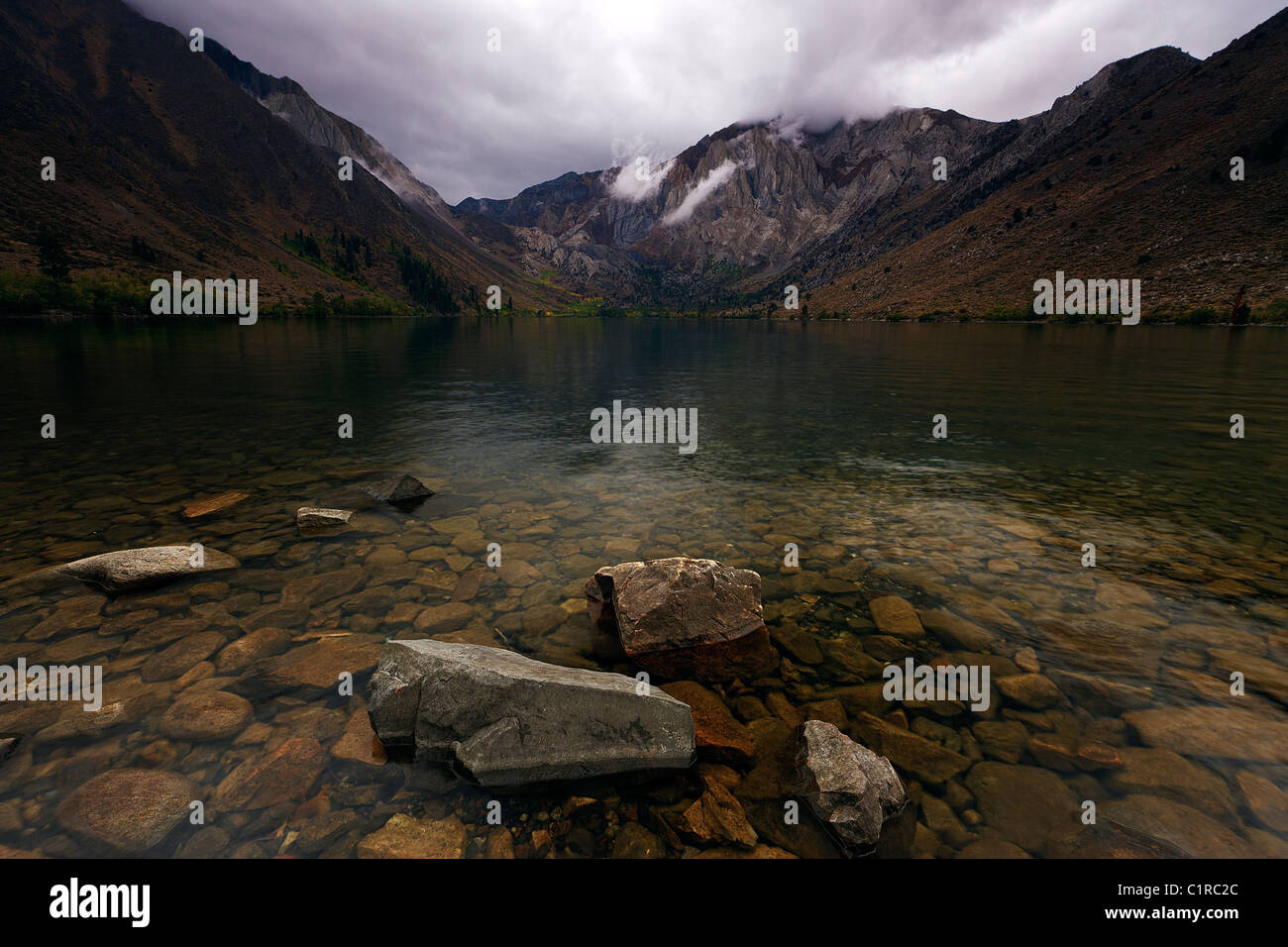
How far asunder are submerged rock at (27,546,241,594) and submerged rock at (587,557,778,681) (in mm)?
8671

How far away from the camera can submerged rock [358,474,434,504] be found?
50.5 feet

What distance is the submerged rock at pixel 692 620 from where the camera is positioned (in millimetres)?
8406

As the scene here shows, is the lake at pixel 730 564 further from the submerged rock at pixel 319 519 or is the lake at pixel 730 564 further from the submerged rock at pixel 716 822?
the submerged rock at pixel 319 519

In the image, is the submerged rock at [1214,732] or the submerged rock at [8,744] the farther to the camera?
the submerged rock at [1214,732]

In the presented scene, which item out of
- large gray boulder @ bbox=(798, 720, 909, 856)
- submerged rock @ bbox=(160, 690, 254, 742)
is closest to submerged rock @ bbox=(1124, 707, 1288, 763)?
large gray boulder @ bbox=(798, 720, 909, 856)

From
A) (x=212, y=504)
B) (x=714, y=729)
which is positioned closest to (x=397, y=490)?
(x=212, y=504)

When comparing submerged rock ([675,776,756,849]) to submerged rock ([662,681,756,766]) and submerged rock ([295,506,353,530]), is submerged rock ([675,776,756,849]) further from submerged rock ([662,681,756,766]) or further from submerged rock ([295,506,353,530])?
submerged rock ([295,506,353,530])

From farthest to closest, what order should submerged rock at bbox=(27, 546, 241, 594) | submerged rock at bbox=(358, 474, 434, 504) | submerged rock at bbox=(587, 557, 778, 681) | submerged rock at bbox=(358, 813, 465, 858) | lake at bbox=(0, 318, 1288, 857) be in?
1. submerged rock at bbox=(358, 474, 434, 504)
2. submerged rock at bbox=(27, 546, 241, 594)
3. submerged rock at bbox=(587, 557, 778, 681)
4. lake at bbox=(0, 318, 1288, 857)
5. submerged rock at bbox=(358, 813, 465, 858)

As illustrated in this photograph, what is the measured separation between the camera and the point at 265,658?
8.27 meters

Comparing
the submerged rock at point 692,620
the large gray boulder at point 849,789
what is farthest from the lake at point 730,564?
the submerged rock at point 692,620

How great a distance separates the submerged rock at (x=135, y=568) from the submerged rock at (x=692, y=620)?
8671mm

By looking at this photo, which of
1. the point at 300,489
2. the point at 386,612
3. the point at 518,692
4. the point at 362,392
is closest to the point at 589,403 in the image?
the point at 362,392

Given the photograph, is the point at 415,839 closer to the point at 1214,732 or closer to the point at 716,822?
the point at 716,822

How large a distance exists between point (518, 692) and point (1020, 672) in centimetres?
741
